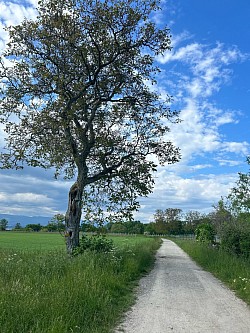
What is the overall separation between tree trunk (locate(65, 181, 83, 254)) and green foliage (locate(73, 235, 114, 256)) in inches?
17.5

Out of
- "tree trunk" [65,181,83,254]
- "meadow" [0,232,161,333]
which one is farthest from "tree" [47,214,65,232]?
"meadow" [0,232,161,333]

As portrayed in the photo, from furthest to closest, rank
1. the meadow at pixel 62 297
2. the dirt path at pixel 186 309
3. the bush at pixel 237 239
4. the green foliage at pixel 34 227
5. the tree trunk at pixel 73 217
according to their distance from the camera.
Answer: the green foliage at pixel 34 227 < the bush at pixel 237 239 < the tree trunk at pixel 73 217 < the dirt path at pixel 186 309 < the meadow at pixel 62 297

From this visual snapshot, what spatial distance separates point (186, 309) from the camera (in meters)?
8.63

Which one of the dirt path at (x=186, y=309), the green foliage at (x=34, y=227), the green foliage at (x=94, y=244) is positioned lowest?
the dirt path at (x=186, y=309)

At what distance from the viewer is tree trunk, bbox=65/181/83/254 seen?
17.0 metres

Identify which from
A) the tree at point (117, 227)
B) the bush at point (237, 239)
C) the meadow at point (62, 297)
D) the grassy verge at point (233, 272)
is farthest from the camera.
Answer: the tree at point (117, 227)

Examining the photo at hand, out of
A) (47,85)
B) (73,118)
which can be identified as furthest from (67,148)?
(47,85)

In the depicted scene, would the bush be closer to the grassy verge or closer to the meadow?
the grassy verge

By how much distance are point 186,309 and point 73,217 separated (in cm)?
958

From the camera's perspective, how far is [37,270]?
9.98m

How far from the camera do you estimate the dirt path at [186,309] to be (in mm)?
7090

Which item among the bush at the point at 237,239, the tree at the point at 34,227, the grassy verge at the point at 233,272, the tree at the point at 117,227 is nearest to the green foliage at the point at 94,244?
the tree at the point at 117,227

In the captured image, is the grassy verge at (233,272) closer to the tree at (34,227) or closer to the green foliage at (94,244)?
the green foliage at (94,244)

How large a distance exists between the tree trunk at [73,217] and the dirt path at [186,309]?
493 centimetres
